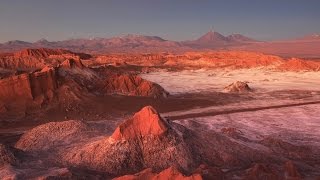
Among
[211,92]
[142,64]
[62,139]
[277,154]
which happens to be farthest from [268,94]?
[142,64]

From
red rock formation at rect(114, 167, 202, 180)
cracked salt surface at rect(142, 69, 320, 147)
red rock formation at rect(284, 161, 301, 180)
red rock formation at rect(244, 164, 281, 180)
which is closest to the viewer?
red rock formation at rect(114, 167, 202, 180)

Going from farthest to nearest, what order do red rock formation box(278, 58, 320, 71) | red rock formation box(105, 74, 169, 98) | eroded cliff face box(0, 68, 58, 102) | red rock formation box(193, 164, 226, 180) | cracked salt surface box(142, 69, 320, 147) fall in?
1. red rock formation box(278, 58, 320, 71)
2. red rock formation box(105, 74, 169, 98)
3. eroded cliff face box(0, 68, 58, 102)
4. cracked salt surface box(142, 69, 320, 147)
5. red rock formation box(193, 164, 226, 180)

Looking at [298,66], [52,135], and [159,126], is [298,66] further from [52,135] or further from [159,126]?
[159,126]

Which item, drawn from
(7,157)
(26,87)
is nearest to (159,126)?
(7,157)

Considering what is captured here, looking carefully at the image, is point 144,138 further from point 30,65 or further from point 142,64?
point 142,64

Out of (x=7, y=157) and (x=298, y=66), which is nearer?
(x=7, y=157)

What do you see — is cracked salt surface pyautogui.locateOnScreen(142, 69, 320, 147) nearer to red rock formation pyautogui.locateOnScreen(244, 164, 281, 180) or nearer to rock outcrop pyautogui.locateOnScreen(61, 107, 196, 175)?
red rock formation pyautogui.locateOnScreen(244, 164, 281, 180)

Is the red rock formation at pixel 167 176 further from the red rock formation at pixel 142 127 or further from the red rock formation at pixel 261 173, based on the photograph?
the red rock formation at pixel 142 127

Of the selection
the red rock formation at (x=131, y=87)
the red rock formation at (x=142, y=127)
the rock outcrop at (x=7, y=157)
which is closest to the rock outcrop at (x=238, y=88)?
the red rock formation at (x=131, y=87)

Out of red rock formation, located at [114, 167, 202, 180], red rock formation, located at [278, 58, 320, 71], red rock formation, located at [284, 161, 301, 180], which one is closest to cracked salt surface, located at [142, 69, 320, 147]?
red rock formation, located at [278, 58, 320, 71]
